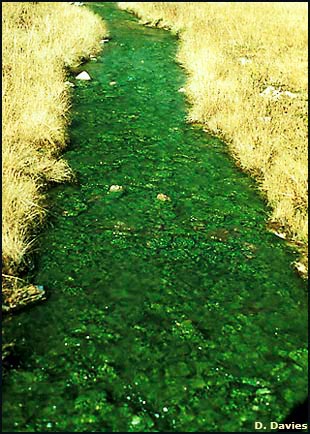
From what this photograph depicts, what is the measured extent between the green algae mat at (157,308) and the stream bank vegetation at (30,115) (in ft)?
1.01

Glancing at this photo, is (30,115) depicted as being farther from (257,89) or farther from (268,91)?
(268,91)

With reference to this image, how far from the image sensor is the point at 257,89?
415 inches

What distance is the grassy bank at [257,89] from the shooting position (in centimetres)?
697

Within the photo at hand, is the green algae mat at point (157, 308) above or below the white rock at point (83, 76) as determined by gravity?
below

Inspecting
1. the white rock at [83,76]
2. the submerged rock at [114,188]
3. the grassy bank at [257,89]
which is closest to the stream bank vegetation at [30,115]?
the white rock at [83,76]

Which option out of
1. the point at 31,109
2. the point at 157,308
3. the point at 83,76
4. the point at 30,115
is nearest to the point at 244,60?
the point at 83,76

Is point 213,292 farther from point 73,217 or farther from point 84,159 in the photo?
point 84,159

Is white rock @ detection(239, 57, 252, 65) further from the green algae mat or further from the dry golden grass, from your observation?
the green algae mat

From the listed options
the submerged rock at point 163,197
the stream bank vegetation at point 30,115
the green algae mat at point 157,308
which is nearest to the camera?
the green algae mat at point 157,308

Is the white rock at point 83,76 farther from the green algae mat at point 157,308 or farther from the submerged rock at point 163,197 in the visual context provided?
the submerged rock at point 163,197

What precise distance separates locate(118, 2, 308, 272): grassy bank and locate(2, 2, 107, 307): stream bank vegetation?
3.07 m

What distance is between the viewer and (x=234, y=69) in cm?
1177

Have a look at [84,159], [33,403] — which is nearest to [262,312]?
[33,403]

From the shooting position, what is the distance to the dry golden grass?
18.4 ft
